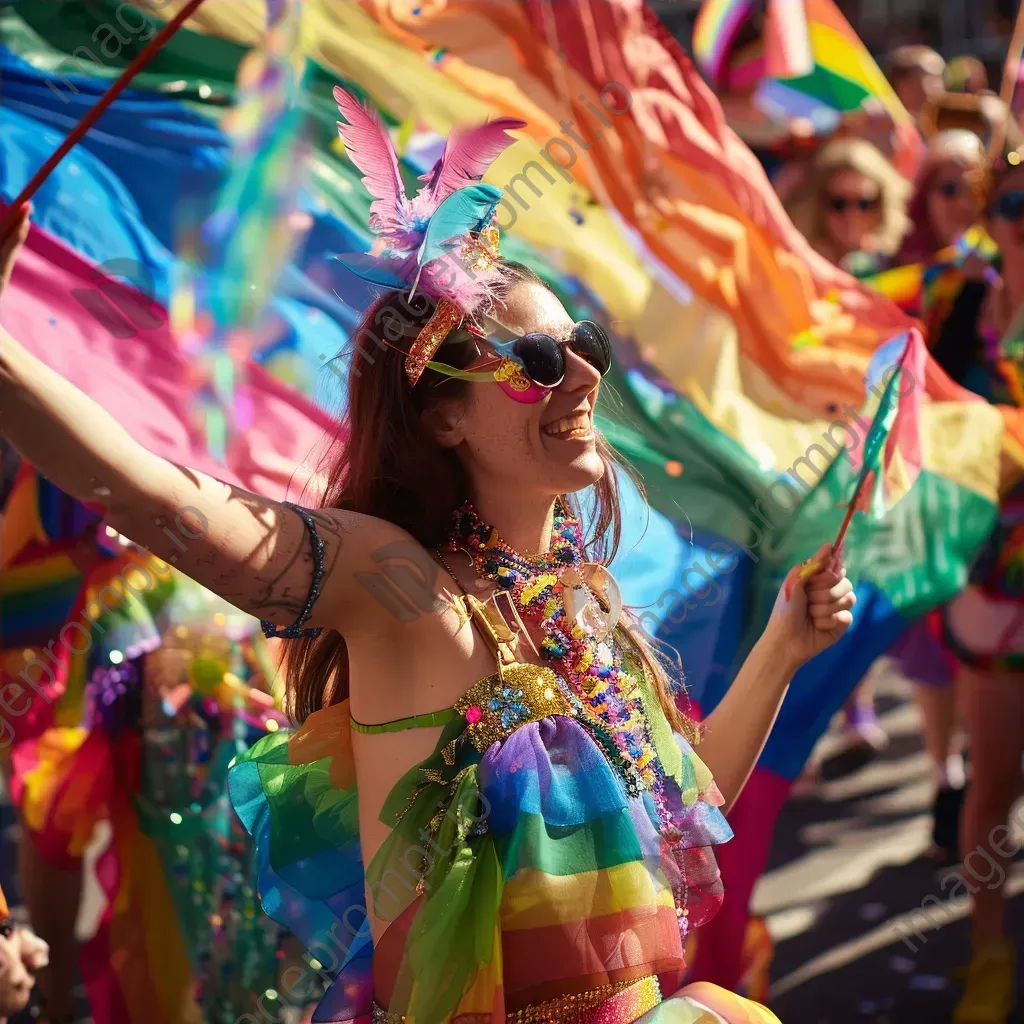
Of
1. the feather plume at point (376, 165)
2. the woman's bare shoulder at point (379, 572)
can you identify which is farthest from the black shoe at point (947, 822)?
the feather plume at point (376, 165)

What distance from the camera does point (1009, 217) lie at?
368cm

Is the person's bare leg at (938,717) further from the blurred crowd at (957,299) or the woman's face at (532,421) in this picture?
the woman's face at (532,421)

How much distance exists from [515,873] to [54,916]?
1.88m

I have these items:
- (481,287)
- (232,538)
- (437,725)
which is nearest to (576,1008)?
(437,725)

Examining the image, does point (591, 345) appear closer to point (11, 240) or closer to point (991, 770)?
point (11, 240)

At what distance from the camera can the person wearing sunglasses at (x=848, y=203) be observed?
5.30m

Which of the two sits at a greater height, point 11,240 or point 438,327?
point 11,240

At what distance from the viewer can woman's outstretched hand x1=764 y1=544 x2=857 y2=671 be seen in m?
1.85

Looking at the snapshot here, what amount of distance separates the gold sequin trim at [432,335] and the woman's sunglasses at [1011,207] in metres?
2.59

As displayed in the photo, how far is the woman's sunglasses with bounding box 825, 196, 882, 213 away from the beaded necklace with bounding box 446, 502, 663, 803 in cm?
405

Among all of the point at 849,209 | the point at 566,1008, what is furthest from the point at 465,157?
the point at 849,209

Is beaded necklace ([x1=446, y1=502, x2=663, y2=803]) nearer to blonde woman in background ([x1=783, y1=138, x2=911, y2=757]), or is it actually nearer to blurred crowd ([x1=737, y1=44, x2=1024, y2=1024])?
blurred crowd ([x1=737, y1=44, x2=1024, y2=1024])

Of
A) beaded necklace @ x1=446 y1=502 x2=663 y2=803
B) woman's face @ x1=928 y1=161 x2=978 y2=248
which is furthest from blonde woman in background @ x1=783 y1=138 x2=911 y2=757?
beaded necklace @ x1=446 y1=502 x2=663 y2=803

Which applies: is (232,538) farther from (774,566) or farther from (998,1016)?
(998,1016)
